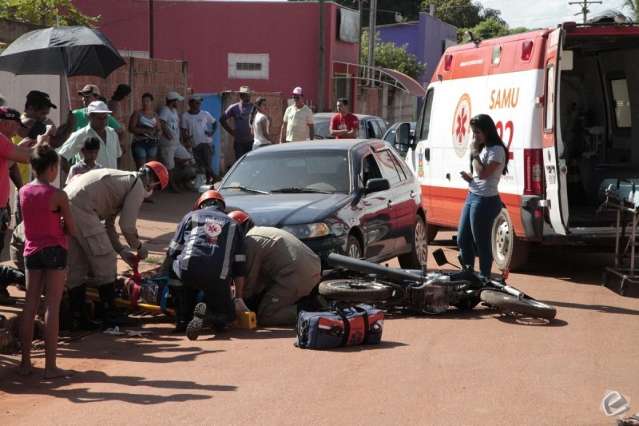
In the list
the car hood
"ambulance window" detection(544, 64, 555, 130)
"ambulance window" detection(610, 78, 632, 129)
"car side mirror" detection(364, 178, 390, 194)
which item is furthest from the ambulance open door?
"ambulance window" detection(610, 78, 632, 129)

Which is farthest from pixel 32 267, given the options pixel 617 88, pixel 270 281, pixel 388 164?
pixel 617 88

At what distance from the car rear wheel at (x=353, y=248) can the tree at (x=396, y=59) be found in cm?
4435

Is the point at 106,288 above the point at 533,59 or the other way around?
the other way around

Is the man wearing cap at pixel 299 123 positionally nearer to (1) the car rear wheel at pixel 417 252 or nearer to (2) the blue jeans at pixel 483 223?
(1) the car rear wheel at pixel 417 252

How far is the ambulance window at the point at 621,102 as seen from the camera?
15328 millimetres

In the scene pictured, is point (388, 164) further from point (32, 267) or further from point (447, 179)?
point (32, 267)

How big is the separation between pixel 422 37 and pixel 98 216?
5254cm

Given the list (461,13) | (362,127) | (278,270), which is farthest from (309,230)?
(461,13)

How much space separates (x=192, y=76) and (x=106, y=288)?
101 feet

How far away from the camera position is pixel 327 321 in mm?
9164

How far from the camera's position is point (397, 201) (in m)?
13.4

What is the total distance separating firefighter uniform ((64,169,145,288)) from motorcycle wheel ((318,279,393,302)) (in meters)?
1.76

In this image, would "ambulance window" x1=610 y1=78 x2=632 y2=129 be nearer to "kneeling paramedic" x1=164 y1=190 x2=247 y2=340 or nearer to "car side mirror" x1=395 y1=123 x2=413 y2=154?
"car side mirror" x1=395 y1=123 x2=413 y2=154

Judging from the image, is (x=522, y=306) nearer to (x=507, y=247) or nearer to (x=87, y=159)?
(x=507, y=247)
